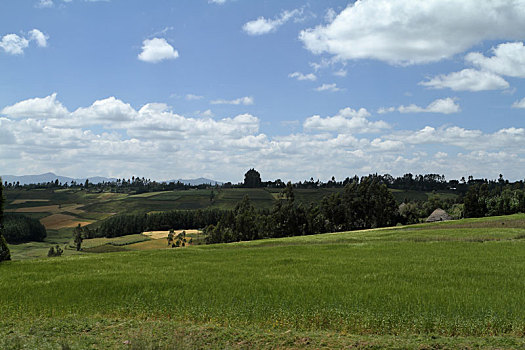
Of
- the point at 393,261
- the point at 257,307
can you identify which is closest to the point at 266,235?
the point at 393,261

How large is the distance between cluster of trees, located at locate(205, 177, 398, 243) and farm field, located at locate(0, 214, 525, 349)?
9148cm

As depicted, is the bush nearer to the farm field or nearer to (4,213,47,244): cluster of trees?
the farm field

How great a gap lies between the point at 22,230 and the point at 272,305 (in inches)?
7778

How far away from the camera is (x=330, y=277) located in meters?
22.0

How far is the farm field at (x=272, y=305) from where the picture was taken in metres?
11.8

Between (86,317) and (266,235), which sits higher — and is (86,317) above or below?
above

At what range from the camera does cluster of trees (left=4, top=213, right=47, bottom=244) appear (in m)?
175

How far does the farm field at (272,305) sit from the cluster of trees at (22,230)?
17455 centimetres

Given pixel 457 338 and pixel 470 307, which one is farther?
pixel 470 307

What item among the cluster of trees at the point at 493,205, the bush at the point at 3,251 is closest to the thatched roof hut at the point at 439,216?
the cluster of trees at the point at 493,205

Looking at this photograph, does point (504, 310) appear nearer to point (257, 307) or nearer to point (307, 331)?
point (307, 331)

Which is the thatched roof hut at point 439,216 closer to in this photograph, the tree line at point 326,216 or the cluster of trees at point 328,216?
the tree line at point 326,216

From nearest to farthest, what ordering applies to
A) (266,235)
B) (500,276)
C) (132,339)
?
1. (132,339)
2. (500,276)
3. (266,235)

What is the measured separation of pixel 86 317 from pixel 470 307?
1446 centimetres
